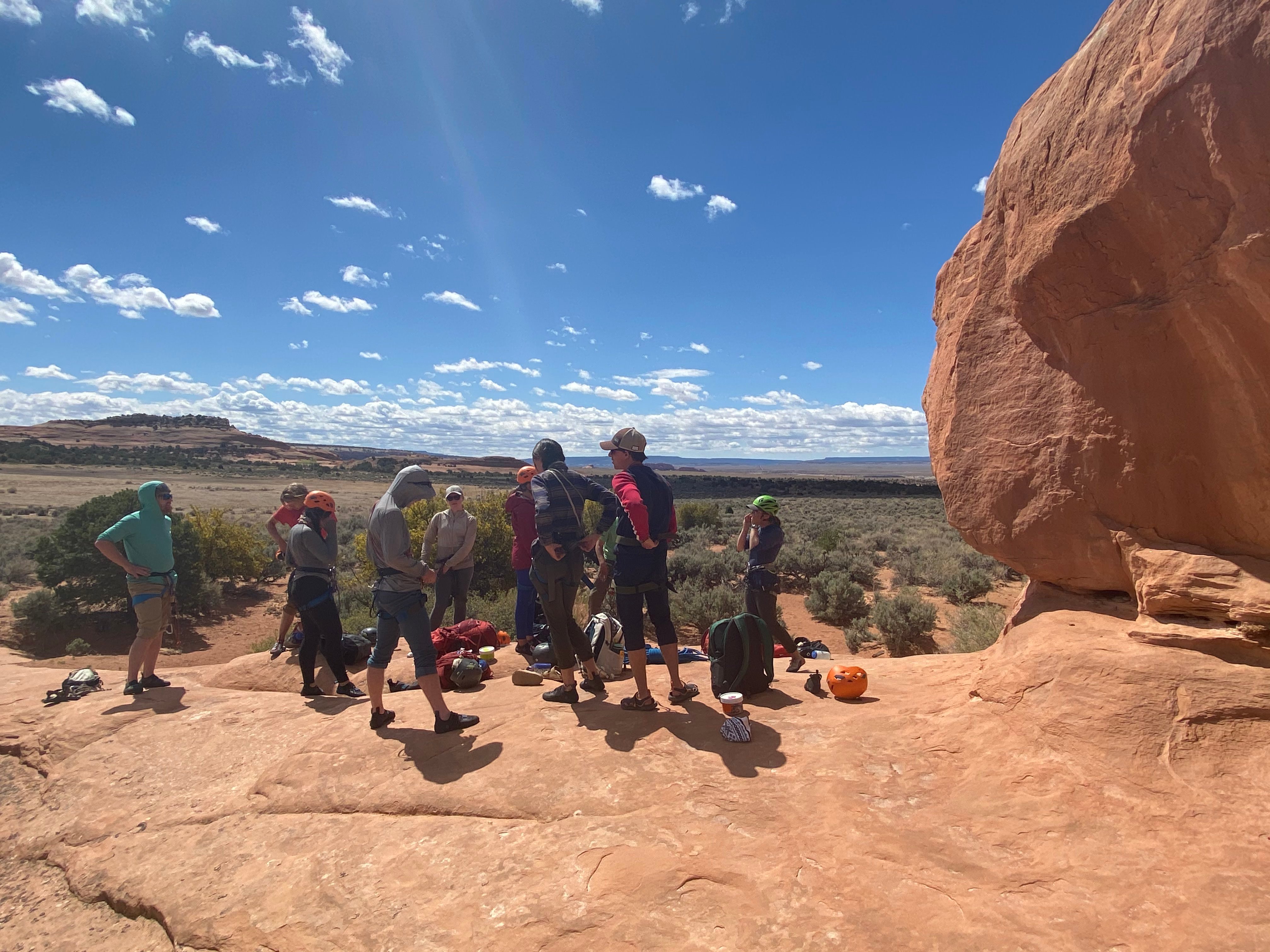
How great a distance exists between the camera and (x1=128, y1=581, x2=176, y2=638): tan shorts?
556cm

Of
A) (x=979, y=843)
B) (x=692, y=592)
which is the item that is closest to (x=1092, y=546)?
(x=979, y=843)

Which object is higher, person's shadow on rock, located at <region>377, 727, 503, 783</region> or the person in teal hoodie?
the person in teal hoodie

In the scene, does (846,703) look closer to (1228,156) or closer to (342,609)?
(1228,156)

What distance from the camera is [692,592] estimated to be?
42.7ft

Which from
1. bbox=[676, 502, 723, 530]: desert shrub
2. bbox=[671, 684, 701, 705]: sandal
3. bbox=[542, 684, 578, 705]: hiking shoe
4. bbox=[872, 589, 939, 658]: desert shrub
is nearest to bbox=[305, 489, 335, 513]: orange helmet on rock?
bbox=[542, 684, 578, 705]: hiking shoe

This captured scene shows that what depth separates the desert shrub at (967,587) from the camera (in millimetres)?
12930

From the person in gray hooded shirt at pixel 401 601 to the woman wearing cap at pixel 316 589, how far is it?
1103mm

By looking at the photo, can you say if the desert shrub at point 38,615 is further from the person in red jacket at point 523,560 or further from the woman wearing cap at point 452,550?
the person in red jacket at point 523,560

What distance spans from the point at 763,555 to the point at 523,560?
2375 mm

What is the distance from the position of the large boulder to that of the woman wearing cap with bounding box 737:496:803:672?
5.11 feet

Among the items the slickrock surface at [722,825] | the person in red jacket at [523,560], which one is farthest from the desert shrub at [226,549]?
the slickrock surface at [722,825]

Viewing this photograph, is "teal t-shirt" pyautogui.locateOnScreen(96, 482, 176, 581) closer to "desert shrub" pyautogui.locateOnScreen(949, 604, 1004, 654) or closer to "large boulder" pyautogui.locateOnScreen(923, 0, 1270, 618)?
"large boulder" pyautogui.locateOnScreen(923, 0, 1270, 618)

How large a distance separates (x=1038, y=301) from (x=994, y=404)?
2.41 ft

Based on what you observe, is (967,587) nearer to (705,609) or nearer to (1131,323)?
(705,609)
